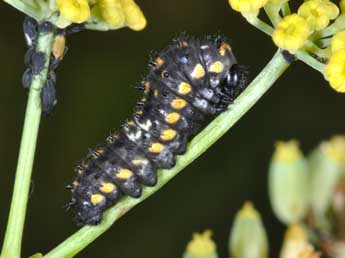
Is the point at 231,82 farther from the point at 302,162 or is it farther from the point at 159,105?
the point at 302,162

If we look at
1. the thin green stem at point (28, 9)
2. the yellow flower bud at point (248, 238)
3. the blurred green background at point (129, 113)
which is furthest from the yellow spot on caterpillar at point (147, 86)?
the blurred green background at point (129, 113)

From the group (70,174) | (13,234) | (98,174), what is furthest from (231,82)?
(70,174)

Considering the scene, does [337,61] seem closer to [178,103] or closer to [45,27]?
[178,103]

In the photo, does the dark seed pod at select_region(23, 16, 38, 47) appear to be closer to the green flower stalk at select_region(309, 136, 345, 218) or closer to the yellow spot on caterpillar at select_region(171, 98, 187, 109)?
the yellow spot on caterpillar at select_region(171, 98, 187, 109)

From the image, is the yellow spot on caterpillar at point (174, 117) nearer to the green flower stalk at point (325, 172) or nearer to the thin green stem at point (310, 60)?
the thin green stem at point (310, 60)

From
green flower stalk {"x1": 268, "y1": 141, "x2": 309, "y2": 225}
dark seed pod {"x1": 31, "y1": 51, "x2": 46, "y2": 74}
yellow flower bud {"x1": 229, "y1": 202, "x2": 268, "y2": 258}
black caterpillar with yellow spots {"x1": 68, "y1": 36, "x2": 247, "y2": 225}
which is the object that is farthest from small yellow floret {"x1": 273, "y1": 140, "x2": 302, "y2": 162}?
dark seed pod {"x1": 31, "y1": 51, "x2": 46, "y2": 74}

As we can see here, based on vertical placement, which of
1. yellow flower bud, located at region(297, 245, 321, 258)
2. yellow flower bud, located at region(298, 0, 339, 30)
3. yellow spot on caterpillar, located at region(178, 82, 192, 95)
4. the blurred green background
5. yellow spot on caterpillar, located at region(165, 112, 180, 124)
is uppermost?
yellow flower bud, located at region(298, 0, 339, 30)
